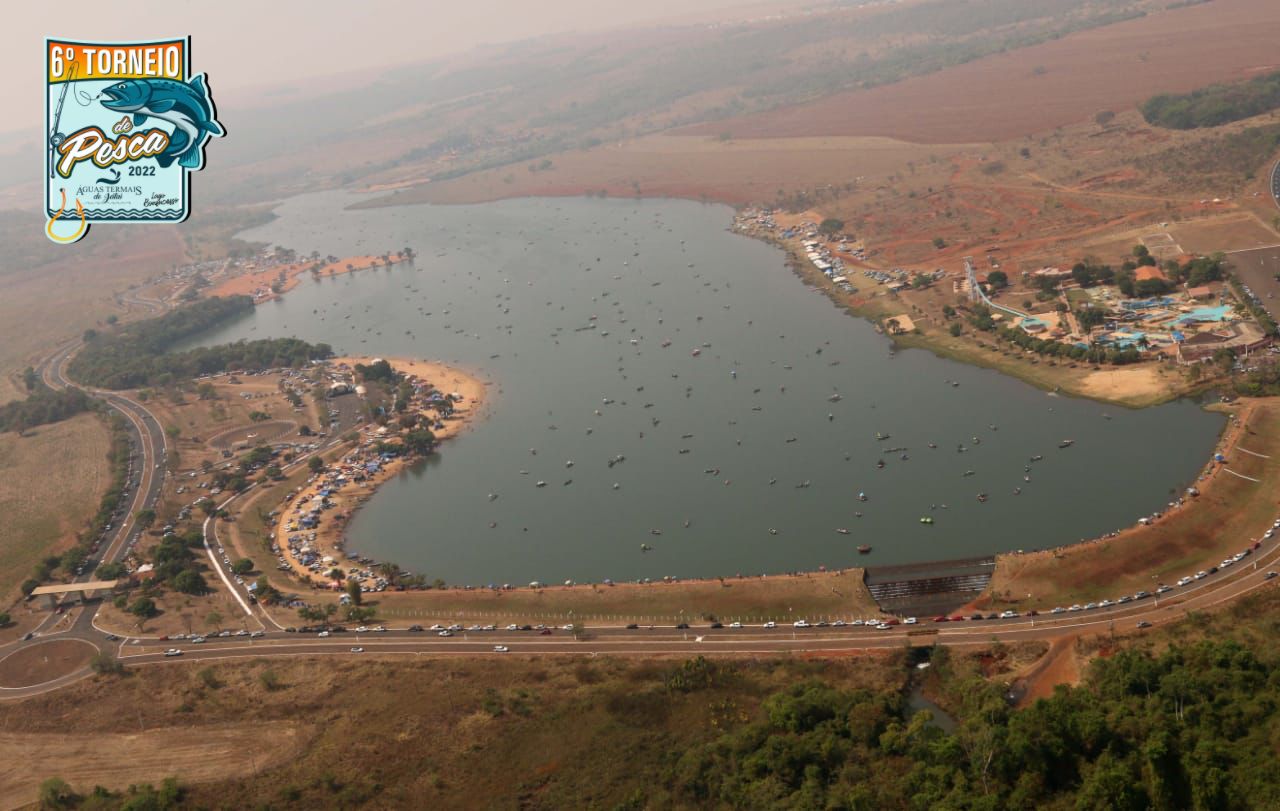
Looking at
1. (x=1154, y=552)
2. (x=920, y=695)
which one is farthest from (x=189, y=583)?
(x=1154, y=552)

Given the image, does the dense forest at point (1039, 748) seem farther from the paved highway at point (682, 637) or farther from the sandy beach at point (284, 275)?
the sandy beach at point (284, 275)

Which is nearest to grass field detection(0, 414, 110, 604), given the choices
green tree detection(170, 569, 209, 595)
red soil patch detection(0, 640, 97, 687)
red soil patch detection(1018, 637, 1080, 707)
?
red soil patch detection(0, 640, 97, 687)

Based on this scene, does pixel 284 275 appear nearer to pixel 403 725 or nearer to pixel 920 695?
pixel 403 725

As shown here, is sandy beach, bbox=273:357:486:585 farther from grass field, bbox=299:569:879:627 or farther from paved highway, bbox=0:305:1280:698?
grass field, bbox=299:569:879:627

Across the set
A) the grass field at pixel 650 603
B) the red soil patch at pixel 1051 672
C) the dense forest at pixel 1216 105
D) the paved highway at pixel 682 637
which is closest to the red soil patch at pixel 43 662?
the paved highway at pixel 682 637

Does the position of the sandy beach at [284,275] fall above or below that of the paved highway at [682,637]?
above

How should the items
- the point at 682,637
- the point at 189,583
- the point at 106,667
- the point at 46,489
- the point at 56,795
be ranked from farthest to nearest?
1. the point at 46,489
2. the point at 189,583
3. the point at 106,667
4. the point at 682,637
5. the point at 56,795
